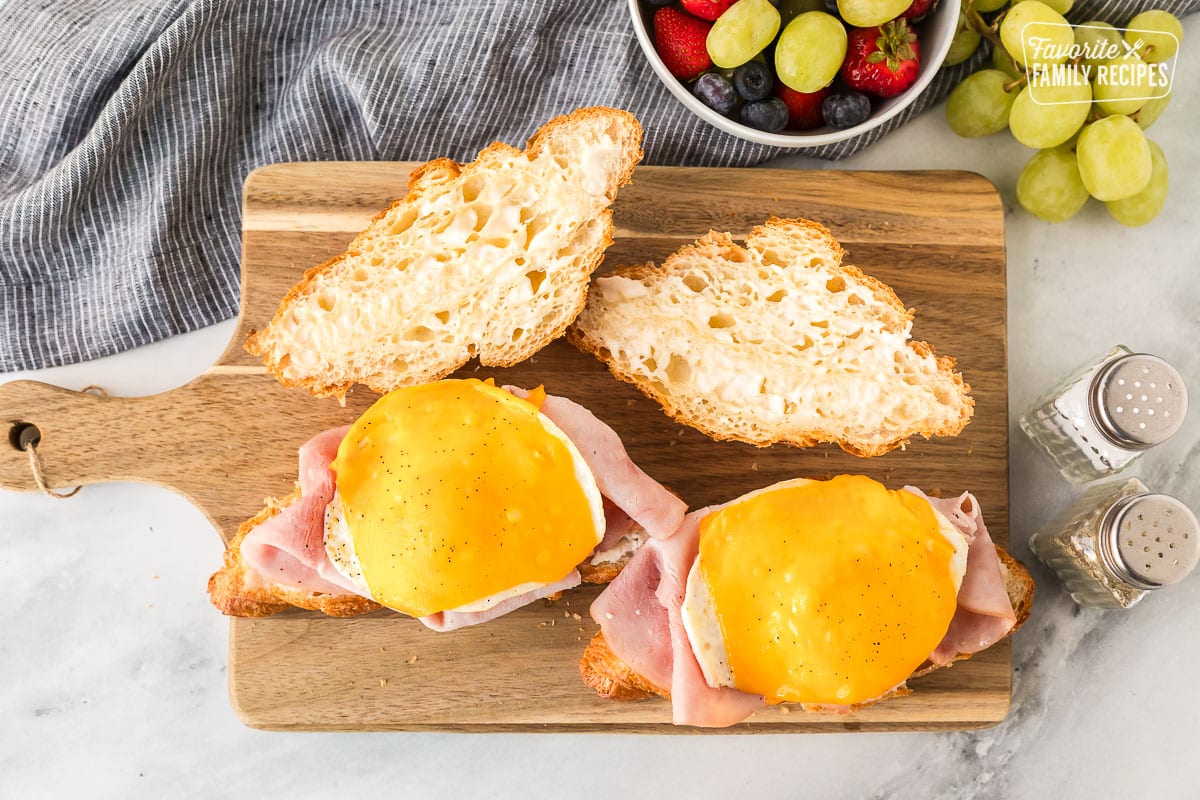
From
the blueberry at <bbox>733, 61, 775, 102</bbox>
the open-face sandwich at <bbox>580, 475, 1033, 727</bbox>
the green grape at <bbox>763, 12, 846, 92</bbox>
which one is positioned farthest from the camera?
the blueberry at <bbox>733, 61, 775, 102</bbox>

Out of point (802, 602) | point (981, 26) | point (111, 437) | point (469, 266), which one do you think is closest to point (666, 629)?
point (802, 602)

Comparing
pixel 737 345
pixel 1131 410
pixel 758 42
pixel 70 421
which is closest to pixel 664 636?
pixel 737 345

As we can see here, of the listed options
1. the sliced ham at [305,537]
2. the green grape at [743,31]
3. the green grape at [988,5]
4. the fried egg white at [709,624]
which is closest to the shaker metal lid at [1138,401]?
the fried egg white at [709,624]

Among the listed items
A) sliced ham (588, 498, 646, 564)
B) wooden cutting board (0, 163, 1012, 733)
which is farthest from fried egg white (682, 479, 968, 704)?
wooden cutting board (0, 163, 1012, 733)

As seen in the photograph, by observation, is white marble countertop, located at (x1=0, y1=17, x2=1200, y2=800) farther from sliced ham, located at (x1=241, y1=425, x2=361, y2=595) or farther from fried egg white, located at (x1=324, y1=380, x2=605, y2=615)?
fried egg white, located at (x1=324, y1=380, x2=605, y2=615)

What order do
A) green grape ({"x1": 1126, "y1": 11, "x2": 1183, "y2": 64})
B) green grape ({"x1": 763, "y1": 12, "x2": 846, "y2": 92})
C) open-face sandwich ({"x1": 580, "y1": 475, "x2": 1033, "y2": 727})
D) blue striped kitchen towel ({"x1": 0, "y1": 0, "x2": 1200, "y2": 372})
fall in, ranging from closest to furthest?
open-face sandwich ({"x1": 580, "y1": 475, "x2": 1033, "y2": 727}), green grape ({"x1": 763, "y1": 12, "x2": 846, "y2": 92}), green grape ({"x1": 1126, "y1": 11, "x2": 1183, "y2": 64}), blue striped kitchen towel ({"x1": 0, "y1": 0, "x2": 1200, "y2": 372})
